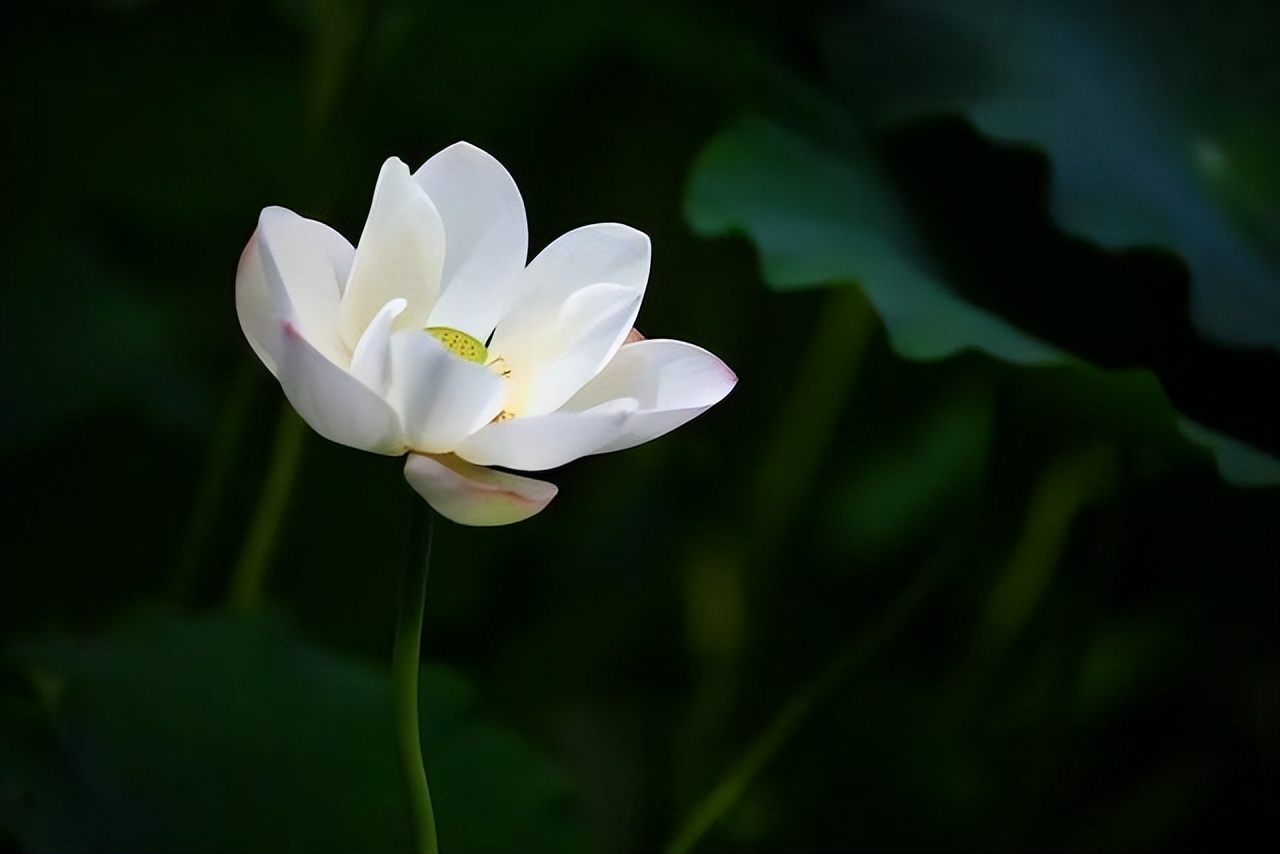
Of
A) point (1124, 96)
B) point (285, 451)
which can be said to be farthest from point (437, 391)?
point (1124, 96)

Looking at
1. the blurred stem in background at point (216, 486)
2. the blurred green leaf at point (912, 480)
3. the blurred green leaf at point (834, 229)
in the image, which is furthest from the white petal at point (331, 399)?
the blurred green leaf at point (912, 480)

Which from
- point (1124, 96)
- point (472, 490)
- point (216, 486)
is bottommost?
point (216, 486)

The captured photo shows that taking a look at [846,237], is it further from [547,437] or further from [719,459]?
[719,459]

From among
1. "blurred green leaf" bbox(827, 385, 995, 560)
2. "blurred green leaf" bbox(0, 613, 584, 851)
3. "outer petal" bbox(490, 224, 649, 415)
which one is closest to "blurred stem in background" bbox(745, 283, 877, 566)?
"blurred green leaf" bbox(827, 385, 995, 560)

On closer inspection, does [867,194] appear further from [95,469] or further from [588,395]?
[95,469]

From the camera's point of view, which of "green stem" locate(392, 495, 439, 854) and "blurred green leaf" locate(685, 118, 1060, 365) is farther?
"blurred green leaf" locate(685, 118, 1060, 365)

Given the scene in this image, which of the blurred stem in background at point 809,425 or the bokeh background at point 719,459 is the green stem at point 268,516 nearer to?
Answer: the bokeh background at point 719,459

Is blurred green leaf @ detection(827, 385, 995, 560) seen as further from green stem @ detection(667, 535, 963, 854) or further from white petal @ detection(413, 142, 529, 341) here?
white petal @ detection(413, 142, 529, 341)
